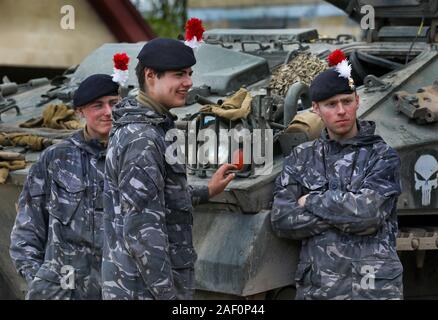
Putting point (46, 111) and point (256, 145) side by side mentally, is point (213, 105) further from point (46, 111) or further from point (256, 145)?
point (46, 111)

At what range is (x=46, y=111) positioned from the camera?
26.2 feet

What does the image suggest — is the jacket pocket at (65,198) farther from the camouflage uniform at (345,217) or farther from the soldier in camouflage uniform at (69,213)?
the camouflage uniform at (345,217)

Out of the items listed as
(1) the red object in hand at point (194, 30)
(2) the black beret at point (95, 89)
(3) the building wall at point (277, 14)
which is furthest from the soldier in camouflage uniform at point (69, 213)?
(3) the building wall at point (277, 14)

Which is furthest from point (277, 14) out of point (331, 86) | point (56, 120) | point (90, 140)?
point (90, 140)

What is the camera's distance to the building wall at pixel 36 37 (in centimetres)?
1606

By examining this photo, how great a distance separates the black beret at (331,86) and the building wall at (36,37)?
10128 mm

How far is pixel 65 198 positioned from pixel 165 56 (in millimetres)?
1070

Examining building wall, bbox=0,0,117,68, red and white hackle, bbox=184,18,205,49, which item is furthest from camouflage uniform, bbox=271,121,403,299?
building wall, bbox=0,0,117,68

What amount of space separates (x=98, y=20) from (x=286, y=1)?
32.5 feet

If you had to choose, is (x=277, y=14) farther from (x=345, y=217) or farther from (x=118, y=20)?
(x=345, y=217)

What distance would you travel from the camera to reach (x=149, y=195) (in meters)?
5.22

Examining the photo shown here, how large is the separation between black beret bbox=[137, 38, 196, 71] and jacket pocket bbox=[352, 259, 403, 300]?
143 centimetres

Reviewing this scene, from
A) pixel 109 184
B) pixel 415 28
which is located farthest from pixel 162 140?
pixel 415 28
